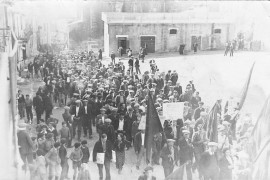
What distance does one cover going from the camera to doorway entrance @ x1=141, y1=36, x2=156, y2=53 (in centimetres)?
458

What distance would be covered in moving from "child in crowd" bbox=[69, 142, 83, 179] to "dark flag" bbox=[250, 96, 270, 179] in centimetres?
229

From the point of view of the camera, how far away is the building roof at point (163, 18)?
14.7 ft

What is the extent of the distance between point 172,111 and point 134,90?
583mm

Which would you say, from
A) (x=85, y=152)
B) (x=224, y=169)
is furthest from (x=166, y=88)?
(x=85, y=152)

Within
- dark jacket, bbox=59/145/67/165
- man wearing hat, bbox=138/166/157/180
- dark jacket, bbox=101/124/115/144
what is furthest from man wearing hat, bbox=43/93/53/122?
man wearing hat, bbox=138/166/157/180

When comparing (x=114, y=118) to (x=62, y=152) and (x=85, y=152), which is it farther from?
(x=62, y=152)

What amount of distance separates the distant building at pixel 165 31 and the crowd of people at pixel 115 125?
10.3 inches

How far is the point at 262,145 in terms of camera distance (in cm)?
476

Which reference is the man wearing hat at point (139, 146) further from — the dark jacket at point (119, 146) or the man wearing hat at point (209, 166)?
the man wearing hat at point (209, 166)

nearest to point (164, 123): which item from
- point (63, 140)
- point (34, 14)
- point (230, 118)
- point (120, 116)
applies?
point (120, 116)

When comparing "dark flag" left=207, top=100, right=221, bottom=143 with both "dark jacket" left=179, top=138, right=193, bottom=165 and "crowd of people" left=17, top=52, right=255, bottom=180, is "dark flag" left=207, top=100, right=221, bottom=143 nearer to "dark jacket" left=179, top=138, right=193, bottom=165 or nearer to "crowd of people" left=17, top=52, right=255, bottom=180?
"crowd of people" left=17, top=52, right=255, bottom=180

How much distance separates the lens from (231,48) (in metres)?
4.73

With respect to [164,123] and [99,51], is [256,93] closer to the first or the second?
[164,123]

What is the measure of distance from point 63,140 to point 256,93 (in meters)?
2.65
